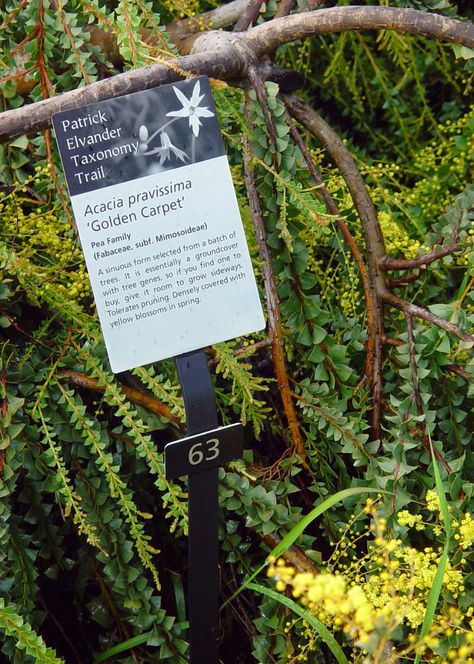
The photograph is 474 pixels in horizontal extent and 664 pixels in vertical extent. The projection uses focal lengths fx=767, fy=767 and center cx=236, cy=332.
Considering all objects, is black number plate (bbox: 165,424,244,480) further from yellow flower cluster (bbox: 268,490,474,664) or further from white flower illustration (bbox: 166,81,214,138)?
white flower illustration (bbox: 166,81,214,138)

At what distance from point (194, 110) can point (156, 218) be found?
0.52 ft

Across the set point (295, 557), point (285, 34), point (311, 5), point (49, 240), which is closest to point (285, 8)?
point (311, 5)

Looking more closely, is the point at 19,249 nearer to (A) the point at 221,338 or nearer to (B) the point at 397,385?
(A) the point at 221,338

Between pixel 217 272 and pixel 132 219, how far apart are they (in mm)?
132

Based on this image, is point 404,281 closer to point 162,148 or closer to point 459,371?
point 459,371

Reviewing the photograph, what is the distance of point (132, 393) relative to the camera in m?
1.30

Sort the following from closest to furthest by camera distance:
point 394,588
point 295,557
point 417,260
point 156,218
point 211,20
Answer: point 394,588, point 156,218, point 295,557, point 417,260, point 211,20

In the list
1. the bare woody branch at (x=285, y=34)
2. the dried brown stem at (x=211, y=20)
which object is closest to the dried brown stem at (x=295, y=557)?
the bare woody branch at (x=285, y=34)

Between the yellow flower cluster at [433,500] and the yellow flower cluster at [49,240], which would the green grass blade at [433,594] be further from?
the yellow flower cluster at [49,240]

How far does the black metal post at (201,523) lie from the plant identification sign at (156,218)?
0.13 ft

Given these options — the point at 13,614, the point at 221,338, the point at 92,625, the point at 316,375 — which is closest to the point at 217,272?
the point at 221,338

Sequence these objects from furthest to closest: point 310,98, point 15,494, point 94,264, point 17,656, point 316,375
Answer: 1. point 310,98
2. point 15,494
3. point 316,375
4. point 17,656
5. point 94,264

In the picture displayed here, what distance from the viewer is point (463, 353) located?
53.1 inches

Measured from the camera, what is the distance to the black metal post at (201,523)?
1013 millimetres
